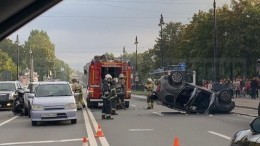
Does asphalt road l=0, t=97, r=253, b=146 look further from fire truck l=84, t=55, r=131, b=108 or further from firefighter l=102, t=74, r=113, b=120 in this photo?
fire truck l=84, t=55, r=131, b=108

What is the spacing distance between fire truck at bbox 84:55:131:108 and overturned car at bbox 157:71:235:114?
5341 millimetres

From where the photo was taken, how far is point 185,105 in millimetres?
23844

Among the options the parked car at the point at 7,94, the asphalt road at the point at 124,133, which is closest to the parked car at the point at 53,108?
the asphalt road at the point at 124,133

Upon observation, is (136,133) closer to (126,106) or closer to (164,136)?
(164,136)

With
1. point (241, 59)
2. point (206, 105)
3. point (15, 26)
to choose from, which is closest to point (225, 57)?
point (241, 59)

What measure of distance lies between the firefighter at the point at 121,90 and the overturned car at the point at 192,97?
2.93 m

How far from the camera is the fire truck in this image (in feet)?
95.9

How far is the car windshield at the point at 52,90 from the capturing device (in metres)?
19.5

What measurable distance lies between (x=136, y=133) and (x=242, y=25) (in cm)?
4375

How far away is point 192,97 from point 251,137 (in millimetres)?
17761

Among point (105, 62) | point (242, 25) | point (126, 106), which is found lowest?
point (126, 106)

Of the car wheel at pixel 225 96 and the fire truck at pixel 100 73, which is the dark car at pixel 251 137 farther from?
the fire truck at pixel 100 73

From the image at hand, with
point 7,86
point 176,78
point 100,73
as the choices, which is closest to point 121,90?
point 100,73

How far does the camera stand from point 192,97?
23625 mm
